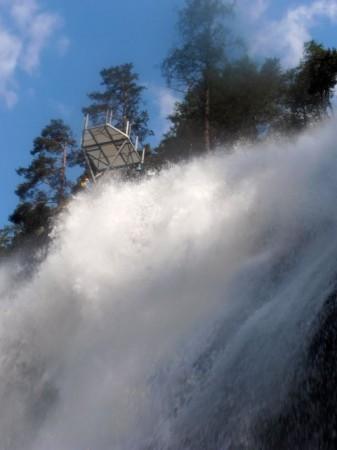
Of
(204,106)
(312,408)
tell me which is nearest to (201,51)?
(204,106)

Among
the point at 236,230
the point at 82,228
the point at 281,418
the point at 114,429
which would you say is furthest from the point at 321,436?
the point at 82,228

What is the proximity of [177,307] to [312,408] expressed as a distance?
4.97 meters

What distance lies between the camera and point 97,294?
38.2 feet

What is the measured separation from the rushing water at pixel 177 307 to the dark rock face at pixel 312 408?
148 millimetres

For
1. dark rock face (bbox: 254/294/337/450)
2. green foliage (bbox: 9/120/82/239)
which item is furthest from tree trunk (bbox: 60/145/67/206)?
dark rock face (bbox: 254/294/337/450)

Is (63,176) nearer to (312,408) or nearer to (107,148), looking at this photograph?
(107,148)

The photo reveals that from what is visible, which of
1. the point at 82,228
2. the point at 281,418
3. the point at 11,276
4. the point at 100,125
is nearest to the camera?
the point at 281,418

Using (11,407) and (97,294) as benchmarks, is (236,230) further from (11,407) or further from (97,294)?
(11,407)

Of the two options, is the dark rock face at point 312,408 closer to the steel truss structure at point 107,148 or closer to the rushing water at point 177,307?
the rushing water at point 177,307

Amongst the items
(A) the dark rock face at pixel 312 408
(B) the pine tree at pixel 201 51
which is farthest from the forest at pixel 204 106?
(A) the dark rock face at pixel 312 408

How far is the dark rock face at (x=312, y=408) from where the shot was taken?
4910 millimetres

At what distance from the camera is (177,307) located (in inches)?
390

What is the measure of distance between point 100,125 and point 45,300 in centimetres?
776

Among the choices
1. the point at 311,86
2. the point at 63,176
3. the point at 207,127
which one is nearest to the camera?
the point at 207,127
